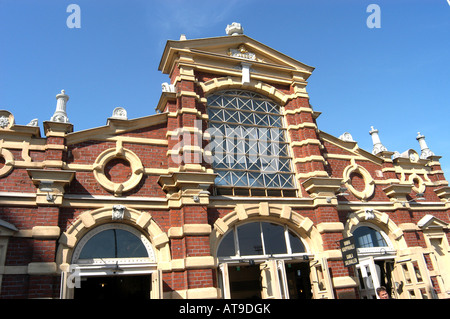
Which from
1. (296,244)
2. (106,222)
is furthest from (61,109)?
(296,244)

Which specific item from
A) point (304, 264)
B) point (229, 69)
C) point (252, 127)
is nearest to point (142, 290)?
point (304, 264)

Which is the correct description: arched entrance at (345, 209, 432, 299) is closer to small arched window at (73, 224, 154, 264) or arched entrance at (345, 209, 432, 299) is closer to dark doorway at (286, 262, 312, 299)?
dark doorway at (286, 262, 312, 299)

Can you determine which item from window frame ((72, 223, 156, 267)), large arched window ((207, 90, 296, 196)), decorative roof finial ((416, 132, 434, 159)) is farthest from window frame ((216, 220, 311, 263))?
decorative roof finial ((416, 132, 434, 159))

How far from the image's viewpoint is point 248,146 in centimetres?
1334

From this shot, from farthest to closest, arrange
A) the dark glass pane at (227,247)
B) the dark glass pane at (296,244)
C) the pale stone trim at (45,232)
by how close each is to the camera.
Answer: the dark glass pane at (296,244) → the dark glass pane at (227,247) → the pale stone trim at (45,232)

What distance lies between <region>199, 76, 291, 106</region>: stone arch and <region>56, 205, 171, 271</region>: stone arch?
5.37m

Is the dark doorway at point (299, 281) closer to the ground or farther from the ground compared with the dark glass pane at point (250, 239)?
closer to the ground

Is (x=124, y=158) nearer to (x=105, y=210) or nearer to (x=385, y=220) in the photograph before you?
(x=105, y=210)

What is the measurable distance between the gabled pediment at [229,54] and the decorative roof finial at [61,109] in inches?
158

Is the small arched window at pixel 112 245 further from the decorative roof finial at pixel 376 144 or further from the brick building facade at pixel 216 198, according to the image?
the decorative roof finial at pixel 376 144

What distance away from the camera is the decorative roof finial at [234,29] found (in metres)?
15.6

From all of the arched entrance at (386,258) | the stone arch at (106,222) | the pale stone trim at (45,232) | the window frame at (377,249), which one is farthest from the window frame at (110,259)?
the window frame at (377,249)

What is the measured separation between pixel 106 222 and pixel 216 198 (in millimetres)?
3421

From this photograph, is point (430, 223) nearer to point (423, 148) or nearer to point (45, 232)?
point (423, 148)
